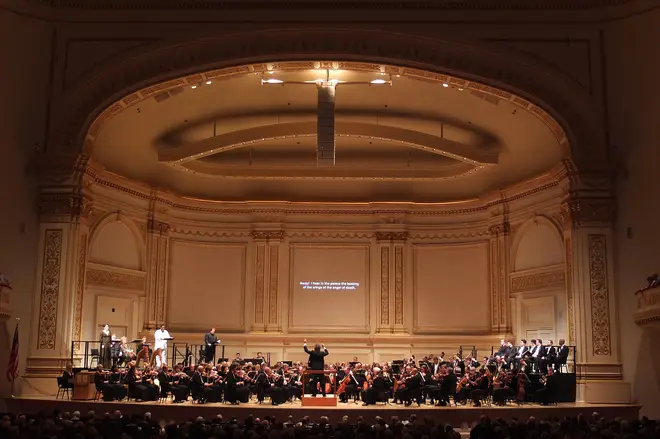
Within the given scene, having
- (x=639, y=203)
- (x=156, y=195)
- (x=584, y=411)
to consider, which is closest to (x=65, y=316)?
(x=156, y=195)

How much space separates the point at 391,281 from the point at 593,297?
29.7 ft

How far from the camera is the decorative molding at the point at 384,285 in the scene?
79.5 feet

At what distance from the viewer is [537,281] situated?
21719 millimetres

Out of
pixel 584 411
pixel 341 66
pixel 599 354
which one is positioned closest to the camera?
pixel 584 411

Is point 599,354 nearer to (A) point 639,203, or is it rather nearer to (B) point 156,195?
(A) point 639,203

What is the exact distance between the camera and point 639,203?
52.7 ft

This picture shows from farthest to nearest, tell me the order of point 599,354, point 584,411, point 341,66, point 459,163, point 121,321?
point 459,163, point 121,321, point 341,66, point 599,354, point 584,411

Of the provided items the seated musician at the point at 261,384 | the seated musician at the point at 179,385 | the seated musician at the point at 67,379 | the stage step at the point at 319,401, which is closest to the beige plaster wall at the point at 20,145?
the seated musician at the point at 67,379

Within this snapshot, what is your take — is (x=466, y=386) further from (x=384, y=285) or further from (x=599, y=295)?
(x=384, y=285)

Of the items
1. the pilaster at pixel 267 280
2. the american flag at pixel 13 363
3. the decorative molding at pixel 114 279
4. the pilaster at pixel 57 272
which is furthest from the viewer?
the pilaster at pixel 267 280

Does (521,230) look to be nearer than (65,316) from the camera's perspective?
No

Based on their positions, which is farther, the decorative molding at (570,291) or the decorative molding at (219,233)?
the decorative molding at (219,233)

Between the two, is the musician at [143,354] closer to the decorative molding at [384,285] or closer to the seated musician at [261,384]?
the seated musician at [261,384]

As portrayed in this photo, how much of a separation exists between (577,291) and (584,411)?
272 cm
